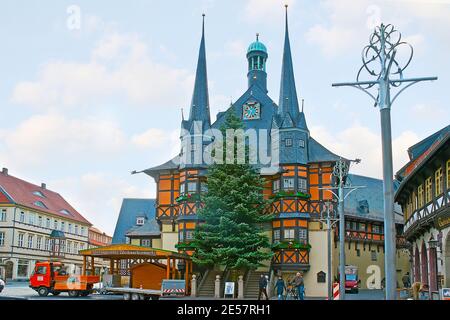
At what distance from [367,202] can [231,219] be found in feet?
57.6

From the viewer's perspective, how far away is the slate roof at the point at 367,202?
39.5 metres

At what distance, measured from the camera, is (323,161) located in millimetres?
31281

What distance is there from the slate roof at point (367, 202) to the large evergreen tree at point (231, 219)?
13375 millimetres

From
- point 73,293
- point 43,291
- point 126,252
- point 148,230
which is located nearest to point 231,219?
point 126,252

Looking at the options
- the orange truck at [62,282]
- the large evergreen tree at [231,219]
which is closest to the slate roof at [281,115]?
the large evergreen tree at [231,219]

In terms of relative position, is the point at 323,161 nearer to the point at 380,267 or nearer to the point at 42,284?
the point at 380,267

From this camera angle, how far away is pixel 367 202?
1608 inches

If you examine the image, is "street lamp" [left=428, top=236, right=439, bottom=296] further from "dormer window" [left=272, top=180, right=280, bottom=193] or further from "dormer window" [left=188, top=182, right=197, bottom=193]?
"dormer window" [left=188, top=182, right=197, bottom=193]

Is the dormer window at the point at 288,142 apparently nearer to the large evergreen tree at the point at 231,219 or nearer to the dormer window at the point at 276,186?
the dormer window at the point at 276,186

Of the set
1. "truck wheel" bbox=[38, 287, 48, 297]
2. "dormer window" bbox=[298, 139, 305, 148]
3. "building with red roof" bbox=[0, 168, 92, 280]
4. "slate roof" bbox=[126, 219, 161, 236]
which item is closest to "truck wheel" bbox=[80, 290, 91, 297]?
"truck wheel" bbox=[38, 287, 48, 297]

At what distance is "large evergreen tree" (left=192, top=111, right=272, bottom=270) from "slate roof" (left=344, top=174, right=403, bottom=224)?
1338 centimetres

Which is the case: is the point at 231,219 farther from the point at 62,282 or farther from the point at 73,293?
→ the point at 73,293

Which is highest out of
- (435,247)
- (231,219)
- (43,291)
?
(231,219)
